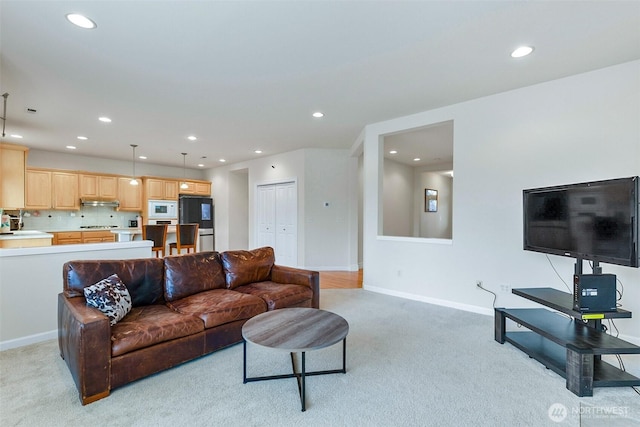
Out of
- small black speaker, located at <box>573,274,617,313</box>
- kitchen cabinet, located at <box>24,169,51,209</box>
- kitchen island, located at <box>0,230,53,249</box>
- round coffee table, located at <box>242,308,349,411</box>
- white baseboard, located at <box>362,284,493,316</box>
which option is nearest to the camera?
round coffee table, located at <box>242,308,349,411</box>

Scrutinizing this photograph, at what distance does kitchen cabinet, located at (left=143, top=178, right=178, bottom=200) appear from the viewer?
758cm

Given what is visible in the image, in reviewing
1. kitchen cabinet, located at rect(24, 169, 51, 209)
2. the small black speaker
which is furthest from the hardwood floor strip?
kitchen cabinet, located at rect(24, 169, 51, 209)

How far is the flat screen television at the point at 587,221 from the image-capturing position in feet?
6.64

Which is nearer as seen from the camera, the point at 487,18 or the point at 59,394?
the point at 59,394

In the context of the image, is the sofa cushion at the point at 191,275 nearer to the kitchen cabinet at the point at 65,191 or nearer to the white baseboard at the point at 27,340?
the white baseboard at the point at 27,340

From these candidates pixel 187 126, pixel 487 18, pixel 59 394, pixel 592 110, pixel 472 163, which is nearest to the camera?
pixel 59 394

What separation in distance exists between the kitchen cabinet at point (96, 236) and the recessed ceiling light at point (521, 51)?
310 inches

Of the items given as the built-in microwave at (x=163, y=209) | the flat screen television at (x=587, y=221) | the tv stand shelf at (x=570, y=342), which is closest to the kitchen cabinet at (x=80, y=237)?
the built-in microwave at (x=163, y=209)

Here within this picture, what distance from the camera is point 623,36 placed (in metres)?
2.33

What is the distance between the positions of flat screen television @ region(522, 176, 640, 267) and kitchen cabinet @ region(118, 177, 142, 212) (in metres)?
8.19

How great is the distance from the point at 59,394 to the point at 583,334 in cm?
381

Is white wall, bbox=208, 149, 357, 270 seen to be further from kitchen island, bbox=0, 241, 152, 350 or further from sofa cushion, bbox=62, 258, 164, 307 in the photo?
kitchen island, bbox=0, 241, 152, 350

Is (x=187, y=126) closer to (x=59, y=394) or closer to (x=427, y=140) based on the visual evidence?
(x=59, y=394)

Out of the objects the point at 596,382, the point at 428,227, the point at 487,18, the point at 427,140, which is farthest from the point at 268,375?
the point at 428,227
